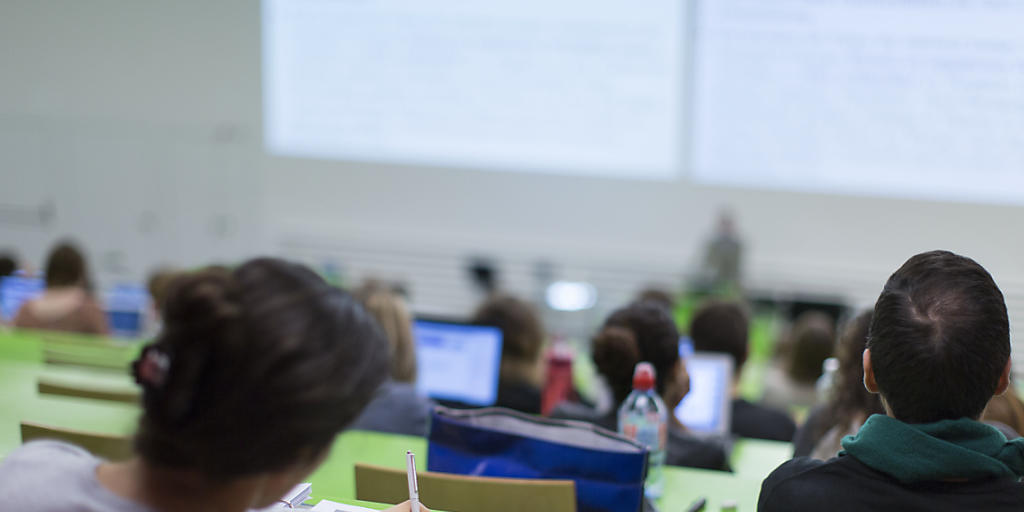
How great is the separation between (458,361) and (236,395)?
256 centimetres

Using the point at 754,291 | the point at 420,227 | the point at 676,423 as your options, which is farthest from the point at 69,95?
the point at 676,423

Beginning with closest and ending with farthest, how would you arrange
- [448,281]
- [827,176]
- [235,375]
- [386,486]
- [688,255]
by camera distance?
1. [235,375]
2. [386,486]
3. [827,176]
4. [688,255]
5. [448,281]

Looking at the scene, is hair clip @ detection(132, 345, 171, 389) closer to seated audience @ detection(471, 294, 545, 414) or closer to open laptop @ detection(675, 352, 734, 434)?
seated audience @ detection(471, 294, 545, 414)

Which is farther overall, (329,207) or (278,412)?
(329,207)

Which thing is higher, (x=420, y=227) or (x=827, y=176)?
(x=827, y=176)

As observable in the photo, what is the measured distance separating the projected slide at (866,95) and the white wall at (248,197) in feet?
1.04

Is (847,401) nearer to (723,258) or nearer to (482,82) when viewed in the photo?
(723,258)

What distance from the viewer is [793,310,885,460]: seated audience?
2.30 metres

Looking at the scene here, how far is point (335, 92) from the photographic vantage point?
815 centimetres

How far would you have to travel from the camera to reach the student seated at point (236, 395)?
106cm

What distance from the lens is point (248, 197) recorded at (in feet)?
28.7

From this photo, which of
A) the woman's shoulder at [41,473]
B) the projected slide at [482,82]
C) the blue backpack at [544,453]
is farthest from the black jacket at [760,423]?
the projected slide at [482,82]

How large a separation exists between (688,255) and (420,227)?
2476 mm

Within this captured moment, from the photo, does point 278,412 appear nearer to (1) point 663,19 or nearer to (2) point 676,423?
(2) point 676,423
